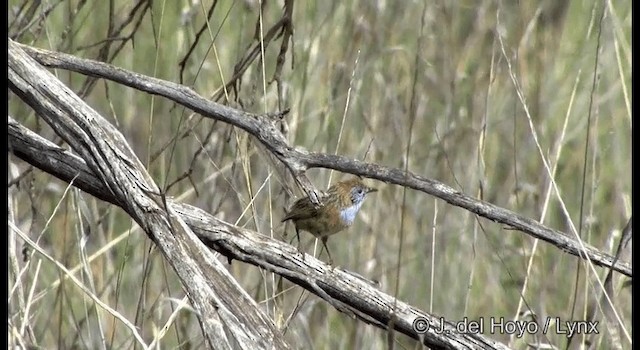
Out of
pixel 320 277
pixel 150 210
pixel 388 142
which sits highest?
pixel 388 142

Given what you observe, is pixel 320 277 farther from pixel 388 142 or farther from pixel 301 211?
pixel 388 142

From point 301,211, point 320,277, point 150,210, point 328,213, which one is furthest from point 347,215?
point 150,210

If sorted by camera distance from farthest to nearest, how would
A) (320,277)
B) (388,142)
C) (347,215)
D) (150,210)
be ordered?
(388,142), (347,215), (320,277), (150,210)

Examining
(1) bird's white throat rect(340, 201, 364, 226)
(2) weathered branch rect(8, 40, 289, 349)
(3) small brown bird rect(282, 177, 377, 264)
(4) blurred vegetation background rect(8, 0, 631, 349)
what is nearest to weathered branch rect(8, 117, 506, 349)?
(2) weathered branch rect(8, 40, 289, 349)

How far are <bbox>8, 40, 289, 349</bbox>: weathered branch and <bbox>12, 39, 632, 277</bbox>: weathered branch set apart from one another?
0.16m

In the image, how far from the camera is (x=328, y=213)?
259cm

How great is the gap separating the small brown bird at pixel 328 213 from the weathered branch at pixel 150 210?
0.75 meters

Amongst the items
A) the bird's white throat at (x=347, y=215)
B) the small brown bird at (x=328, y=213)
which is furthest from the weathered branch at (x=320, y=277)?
the bird's white throat at (x=347, y=215)

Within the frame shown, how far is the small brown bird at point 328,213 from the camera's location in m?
2.50

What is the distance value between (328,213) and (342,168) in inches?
34.8

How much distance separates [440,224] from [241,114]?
198cm

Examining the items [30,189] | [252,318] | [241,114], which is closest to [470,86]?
[30,189]
